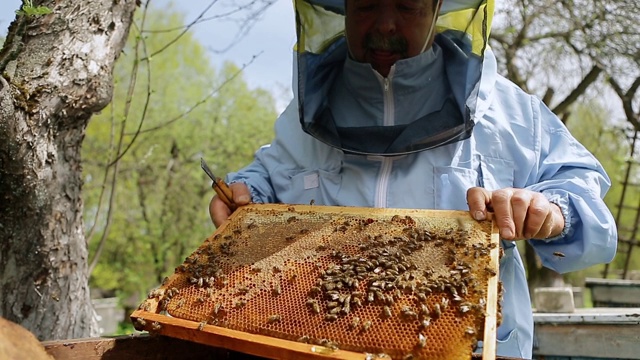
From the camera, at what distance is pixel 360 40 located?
2742 millimetres

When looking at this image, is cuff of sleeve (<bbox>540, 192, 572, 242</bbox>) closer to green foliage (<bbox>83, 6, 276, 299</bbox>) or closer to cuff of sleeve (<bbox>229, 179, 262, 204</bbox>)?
cuff of sleeve (<bbox>229, 179, 262, 204</bbox>)

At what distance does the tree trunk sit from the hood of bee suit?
3.12 feet

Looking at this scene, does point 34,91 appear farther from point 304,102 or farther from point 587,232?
point 587,232

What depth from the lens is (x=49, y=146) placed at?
97.9 inches

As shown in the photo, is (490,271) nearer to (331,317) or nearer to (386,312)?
(386,312)

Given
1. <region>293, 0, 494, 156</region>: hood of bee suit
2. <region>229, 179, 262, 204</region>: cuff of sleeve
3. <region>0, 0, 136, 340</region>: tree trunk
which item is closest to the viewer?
<region>0, 0, 136, 340</region>: tree trunk

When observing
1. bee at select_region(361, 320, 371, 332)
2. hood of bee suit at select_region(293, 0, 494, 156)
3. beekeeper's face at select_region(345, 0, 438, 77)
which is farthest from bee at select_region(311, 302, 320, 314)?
beekeeper's face at select_region(345, 0, 438, 77)

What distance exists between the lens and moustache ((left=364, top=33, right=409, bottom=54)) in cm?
263

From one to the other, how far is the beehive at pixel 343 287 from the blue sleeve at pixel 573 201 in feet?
1.38

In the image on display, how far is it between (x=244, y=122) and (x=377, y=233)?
13236 mm

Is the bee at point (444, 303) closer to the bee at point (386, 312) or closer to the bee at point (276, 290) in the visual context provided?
the bee at point (386, 312)

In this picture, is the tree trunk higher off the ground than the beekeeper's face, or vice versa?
the beekeeper's face

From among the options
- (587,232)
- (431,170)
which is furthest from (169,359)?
(587,232)

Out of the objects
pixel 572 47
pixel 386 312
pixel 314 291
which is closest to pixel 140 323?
pixel 314 291
